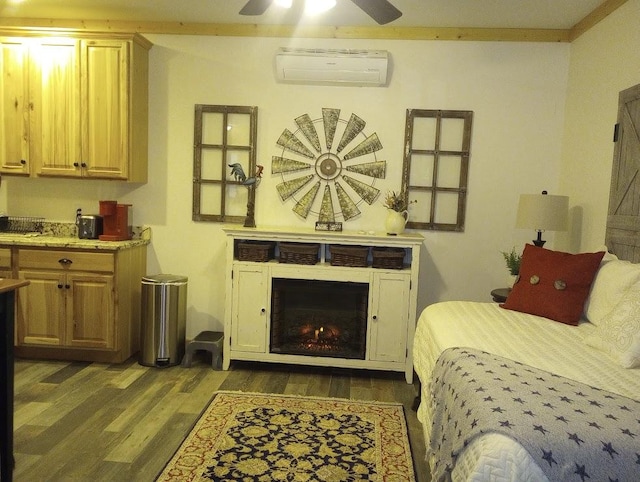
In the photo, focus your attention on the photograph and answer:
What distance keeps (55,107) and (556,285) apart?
3.67 metres

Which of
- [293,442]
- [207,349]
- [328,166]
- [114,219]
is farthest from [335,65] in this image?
[293,442]

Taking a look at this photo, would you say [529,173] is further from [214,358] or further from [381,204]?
[214,358]

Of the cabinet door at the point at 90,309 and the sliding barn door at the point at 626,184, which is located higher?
the sliding barn door at the point at 626,184

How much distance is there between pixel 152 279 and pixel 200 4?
2001 millimetres

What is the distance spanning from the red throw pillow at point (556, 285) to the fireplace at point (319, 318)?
1089mm

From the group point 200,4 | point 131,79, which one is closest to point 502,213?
point 200,4

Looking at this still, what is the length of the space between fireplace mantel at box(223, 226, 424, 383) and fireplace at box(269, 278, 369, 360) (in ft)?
0.13

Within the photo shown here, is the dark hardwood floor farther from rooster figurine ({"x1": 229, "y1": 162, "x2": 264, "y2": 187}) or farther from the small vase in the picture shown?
rooster figurine ({"x1": 229, "y1": 162, "x2": 264, "y2": 187})

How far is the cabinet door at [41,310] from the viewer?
3656 mm

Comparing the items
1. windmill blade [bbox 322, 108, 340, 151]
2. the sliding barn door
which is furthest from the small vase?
the sliding barn door

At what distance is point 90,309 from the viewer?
3.65m

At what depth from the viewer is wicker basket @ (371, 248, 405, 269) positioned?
11.8 feet

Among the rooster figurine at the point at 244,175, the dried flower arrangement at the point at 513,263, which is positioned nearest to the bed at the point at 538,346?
the dried flower arrangement at the point at 513,263

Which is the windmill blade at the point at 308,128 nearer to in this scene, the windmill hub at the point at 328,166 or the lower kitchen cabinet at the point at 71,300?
the windmill hub at the point at 328,166
